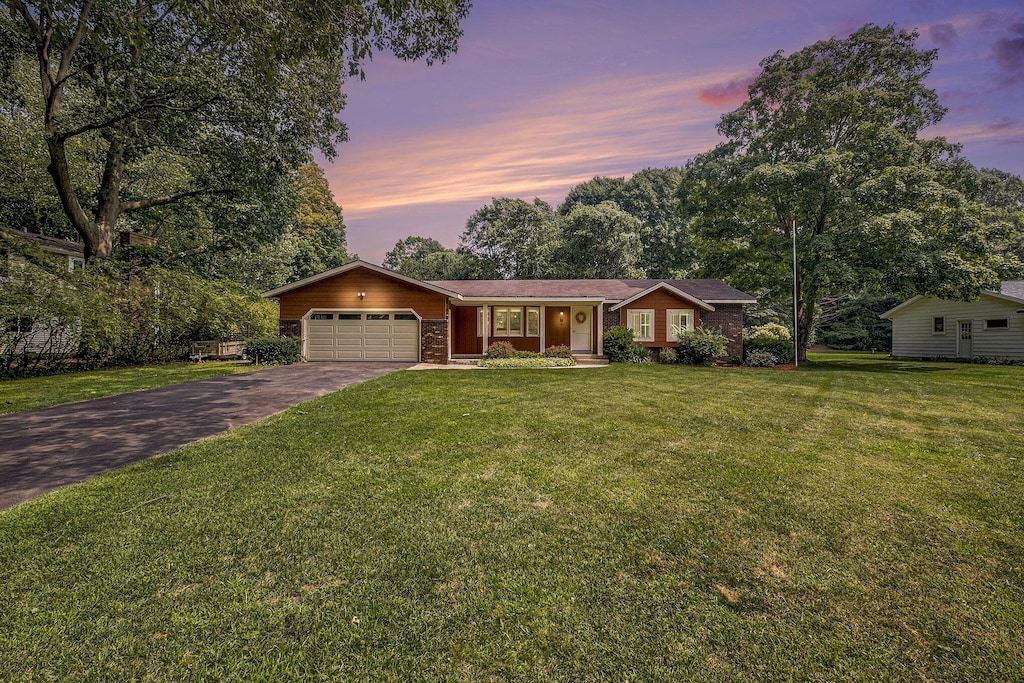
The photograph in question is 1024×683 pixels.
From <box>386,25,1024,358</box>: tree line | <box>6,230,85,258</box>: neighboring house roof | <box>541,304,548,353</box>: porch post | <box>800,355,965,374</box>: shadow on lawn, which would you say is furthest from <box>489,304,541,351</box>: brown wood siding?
<box>6,230,85,258</box>: neighboring house roof

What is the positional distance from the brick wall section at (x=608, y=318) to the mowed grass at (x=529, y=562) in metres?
14.7

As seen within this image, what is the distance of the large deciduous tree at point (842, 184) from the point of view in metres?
16.5

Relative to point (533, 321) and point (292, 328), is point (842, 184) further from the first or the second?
point (292, 328)

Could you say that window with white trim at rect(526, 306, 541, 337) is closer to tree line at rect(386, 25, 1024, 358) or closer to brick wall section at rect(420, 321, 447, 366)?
brick wall section at rect(420, 321, 447, 366)

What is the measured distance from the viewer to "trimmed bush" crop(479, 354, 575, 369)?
56.5ft

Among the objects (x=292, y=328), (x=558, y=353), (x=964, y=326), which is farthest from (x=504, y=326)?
(x=964, y=326)

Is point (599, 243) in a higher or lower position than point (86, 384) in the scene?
higher

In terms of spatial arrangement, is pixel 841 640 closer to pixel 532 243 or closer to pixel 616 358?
pixel 616 358

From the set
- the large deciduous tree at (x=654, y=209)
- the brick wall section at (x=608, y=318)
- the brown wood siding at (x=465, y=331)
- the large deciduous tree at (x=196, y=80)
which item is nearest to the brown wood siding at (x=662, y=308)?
the brick wall section at (x=608, y=318)

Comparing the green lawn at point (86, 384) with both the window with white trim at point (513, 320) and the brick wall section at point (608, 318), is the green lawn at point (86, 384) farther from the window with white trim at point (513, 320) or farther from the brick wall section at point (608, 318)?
the brick wall section at point (608, 318)

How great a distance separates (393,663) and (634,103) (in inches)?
535

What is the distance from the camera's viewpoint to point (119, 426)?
6949 mm

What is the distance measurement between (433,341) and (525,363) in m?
4.37

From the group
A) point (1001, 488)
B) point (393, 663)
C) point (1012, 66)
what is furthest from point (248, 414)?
point (1012, 66)
